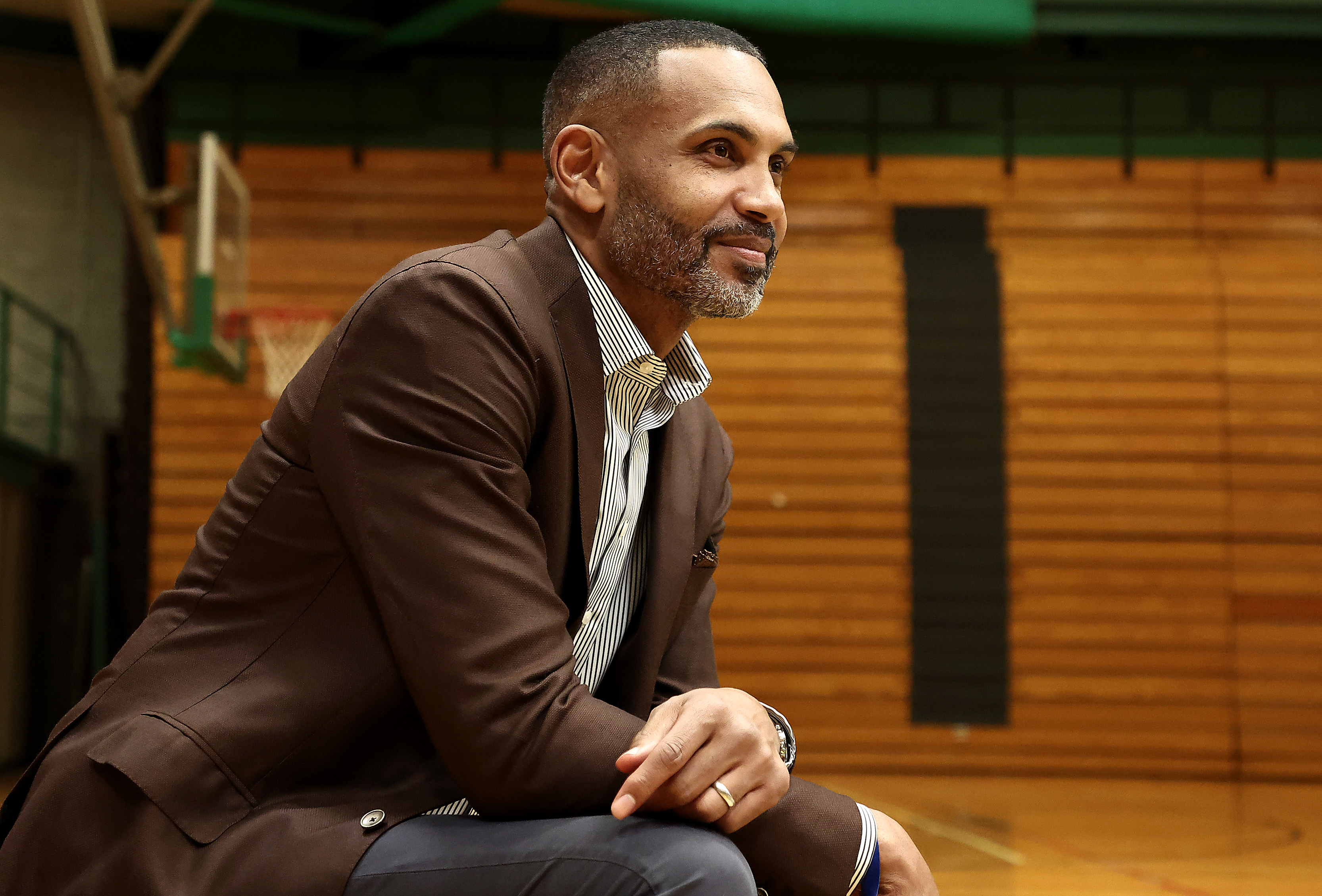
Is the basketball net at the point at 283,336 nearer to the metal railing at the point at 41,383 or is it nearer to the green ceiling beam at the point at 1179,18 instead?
the metal railing at the point at 41,383

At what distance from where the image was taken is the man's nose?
4.76 ft

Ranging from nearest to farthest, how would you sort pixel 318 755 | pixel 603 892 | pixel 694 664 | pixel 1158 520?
pixel 603 892
pixel 318 755
pixel 694 664
pixel 1158 520

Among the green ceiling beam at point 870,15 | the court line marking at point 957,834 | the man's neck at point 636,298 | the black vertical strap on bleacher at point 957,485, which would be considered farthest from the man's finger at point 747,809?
the black vertical strap on bleacher at point 957,485

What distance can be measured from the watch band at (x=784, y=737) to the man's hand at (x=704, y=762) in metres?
0.08

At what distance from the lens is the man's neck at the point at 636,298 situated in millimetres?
1471

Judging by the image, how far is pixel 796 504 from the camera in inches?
281

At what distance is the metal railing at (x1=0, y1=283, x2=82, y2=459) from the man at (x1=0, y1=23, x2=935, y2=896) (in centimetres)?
707

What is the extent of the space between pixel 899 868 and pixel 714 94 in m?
0.94

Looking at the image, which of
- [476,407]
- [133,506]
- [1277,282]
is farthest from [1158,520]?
[476,407]

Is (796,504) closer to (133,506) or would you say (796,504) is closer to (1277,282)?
(1277,282)

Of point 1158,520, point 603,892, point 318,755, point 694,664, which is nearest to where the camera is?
point 603,892

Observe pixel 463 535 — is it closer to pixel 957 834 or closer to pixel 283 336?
pixel 957 834

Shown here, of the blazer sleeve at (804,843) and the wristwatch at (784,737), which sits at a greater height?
the wristwatch at (784,737)

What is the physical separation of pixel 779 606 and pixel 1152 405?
8.45 feet
